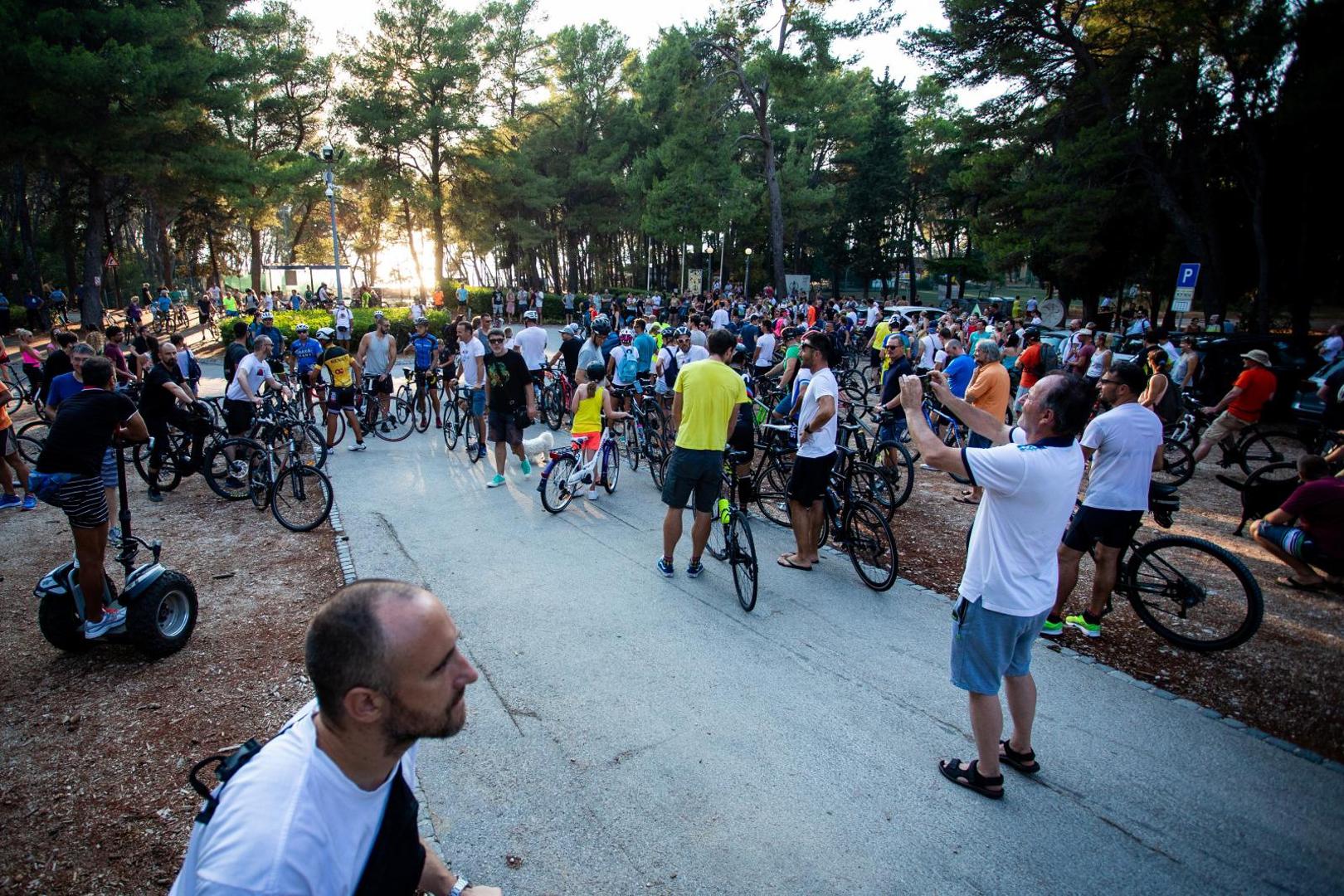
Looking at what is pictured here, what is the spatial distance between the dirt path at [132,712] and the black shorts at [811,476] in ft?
13.1

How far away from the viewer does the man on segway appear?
431cm

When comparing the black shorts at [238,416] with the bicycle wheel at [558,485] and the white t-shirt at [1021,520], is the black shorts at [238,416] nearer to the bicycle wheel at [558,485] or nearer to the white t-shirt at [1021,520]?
the bicycle wheel at [558,485]

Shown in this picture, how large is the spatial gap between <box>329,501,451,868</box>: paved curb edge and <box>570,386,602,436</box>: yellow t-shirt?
2.69 meters

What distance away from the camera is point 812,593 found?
580 cm

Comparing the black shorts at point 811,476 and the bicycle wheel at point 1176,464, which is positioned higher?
the black shorts at point 811,476

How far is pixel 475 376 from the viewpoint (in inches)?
Answer: 388

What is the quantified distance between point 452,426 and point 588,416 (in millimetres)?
3939

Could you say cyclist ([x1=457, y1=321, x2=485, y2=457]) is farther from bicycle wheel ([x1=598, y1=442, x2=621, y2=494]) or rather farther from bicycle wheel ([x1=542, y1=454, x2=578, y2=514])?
bicycle wheel ([x1=542, y1=454, x2=578, y2=514])

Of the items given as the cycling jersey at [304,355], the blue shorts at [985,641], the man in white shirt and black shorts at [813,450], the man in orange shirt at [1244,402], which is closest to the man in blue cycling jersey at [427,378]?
the cycling jersey at [304,355]

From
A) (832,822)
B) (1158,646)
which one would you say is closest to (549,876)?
(832,822)

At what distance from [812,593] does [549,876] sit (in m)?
3.40

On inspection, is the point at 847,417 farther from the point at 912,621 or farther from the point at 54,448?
the point at 54,448

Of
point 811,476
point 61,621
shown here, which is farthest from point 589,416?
point 61,621

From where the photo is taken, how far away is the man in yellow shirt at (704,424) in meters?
5.59
